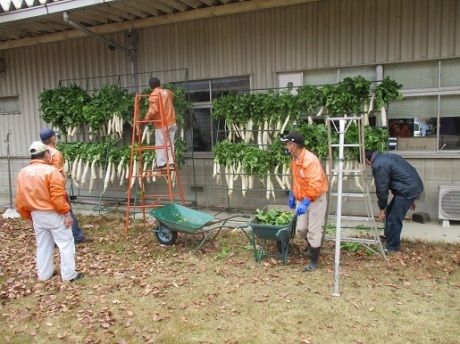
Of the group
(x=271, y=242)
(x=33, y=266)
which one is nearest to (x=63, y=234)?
(x=33, y=266)

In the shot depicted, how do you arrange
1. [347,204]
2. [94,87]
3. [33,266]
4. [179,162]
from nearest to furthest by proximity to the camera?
[33,266]
[347,204]
[179,162]
[94,87]

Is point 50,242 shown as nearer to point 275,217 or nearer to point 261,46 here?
point 275,217

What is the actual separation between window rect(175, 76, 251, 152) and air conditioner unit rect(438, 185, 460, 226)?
4.64 metres

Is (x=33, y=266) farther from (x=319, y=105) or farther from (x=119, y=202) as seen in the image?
(x=319, y=105)

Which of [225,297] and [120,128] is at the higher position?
[120,128]

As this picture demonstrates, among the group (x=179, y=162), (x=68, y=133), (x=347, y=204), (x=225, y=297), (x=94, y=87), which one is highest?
(x=94, y=87)

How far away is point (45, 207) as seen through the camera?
5102 mm

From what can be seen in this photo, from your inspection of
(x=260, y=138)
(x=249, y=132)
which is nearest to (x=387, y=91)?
(x=260, y=138)

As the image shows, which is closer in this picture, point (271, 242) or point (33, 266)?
point (33, 266)

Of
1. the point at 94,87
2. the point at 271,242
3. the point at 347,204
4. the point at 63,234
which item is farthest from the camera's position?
the point at 94,87

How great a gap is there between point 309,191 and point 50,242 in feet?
11.9

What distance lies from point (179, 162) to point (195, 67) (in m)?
2.30

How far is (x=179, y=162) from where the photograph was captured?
859cm

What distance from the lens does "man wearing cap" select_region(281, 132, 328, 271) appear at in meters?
5.19
